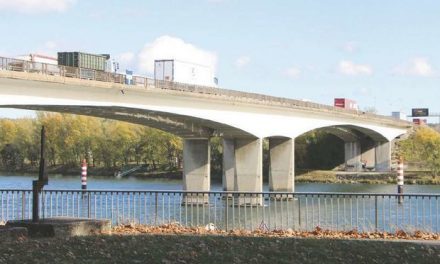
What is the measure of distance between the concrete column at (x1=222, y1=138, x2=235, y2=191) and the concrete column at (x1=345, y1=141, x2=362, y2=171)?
44.3 metres

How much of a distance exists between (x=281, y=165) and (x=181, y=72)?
41.5ft

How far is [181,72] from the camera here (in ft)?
182

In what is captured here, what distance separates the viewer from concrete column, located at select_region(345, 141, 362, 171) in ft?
332

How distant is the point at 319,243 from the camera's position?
13.1m

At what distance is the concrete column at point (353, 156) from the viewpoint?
332ft

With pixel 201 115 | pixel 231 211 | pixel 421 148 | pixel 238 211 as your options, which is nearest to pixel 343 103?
pixel 421 148

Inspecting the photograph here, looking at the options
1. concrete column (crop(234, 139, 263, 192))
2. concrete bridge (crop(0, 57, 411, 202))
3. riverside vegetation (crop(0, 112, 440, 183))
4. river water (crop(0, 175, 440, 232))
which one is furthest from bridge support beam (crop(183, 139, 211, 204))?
riverside vegetation (crop(0, 112, 440, 183))

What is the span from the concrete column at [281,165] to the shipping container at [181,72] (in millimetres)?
8028

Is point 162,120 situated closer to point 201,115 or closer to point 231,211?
point 201,115

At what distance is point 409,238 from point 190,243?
232 inches

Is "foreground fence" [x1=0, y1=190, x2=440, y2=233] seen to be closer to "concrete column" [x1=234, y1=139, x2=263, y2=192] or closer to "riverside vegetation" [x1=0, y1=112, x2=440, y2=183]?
"concrete column" [x1=234, y1=139, x2=263, y2=192]

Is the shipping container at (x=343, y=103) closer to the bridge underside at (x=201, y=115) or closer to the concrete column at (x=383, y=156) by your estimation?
the concrete column at (x=383, y=156)

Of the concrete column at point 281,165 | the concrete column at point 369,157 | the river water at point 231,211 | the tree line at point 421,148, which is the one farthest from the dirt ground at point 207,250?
the concrete column at point 369,157

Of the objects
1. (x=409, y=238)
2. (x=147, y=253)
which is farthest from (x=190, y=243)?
(x=409, y=238)
